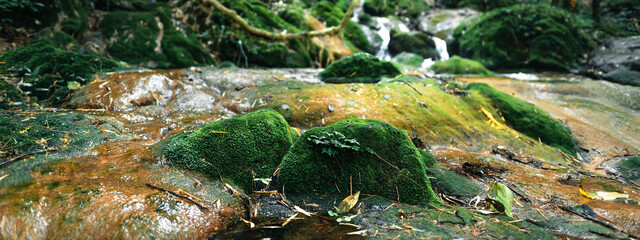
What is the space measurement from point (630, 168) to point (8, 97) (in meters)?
9.25

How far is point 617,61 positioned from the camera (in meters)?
11.2

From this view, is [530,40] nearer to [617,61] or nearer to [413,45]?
[617,61]

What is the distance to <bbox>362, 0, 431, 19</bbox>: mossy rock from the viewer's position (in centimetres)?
2084

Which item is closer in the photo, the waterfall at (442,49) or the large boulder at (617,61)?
the large boulder at (617,61)

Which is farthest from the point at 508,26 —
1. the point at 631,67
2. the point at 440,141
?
the point at 440,141

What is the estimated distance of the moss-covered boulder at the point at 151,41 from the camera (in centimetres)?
746

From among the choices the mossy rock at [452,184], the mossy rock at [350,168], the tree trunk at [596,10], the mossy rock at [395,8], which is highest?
the tree trunk at [596,10]

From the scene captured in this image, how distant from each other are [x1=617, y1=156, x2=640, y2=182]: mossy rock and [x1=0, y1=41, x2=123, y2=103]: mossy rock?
8.79 m

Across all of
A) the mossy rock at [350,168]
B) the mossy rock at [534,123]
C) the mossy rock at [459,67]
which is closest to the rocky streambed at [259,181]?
the mossy rock at [350,168]

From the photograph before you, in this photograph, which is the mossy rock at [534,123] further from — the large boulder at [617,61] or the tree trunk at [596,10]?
the tree trunk at [596,10]

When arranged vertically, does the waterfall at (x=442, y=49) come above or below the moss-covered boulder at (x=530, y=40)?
below

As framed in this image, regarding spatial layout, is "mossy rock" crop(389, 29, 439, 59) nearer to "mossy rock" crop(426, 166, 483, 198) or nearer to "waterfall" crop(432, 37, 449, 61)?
"waterfall" crop(432, 37, 449, 61)

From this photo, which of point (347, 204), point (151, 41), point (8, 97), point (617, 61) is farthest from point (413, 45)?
point (8, 97)

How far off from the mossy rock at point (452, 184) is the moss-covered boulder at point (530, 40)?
12171 mm
